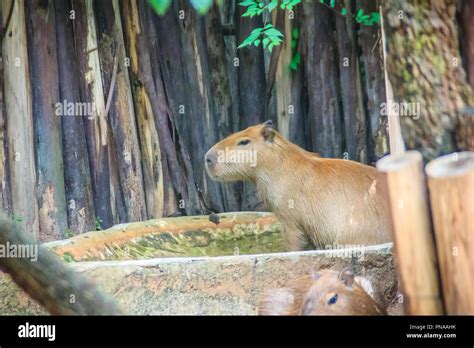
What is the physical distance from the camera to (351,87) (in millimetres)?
7215

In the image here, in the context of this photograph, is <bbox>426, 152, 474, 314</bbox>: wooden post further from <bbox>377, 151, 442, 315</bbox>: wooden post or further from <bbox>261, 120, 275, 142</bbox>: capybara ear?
<bbox>261, 120, 275, 142</bbox>: capybara ear

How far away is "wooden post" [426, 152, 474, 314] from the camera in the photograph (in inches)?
172

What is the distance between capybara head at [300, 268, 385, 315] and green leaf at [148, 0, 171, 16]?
312 centimetres

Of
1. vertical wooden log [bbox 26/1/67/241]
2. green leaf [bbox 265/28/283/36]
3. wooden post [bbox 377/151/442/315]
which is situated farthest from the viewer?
vertical wooden log [bbox 26/1/67/241]

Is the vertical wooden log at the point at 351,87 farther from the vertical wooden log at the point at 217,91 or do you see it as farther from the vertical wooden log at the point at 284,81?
the vertical wooden log at the point at 217,91

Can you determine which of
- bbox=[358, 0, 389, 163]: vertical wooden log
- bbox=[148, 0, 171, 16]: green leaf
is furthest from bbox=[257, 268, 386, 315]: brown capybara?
bbox=[148, 0, 171, 16]: green leaf

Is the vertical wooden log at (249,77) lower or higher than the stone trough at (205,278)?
higher

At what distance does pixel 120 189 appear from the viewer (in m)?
7.27

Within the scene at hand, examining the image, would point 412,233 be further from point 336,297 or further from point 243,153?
point 243,153

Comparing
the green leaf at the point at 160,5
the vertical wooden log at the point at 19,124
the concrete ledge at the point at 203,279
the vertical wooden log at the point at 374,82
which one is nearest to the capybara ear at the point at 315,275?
the concrete ledge at the point at 203,279

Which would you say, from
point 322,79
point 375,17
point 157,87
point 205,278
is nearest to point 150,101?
point 157,87

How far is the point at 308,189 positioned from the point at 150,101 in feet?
5.11

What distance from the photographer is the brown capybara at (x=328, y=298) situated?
4.77 m
